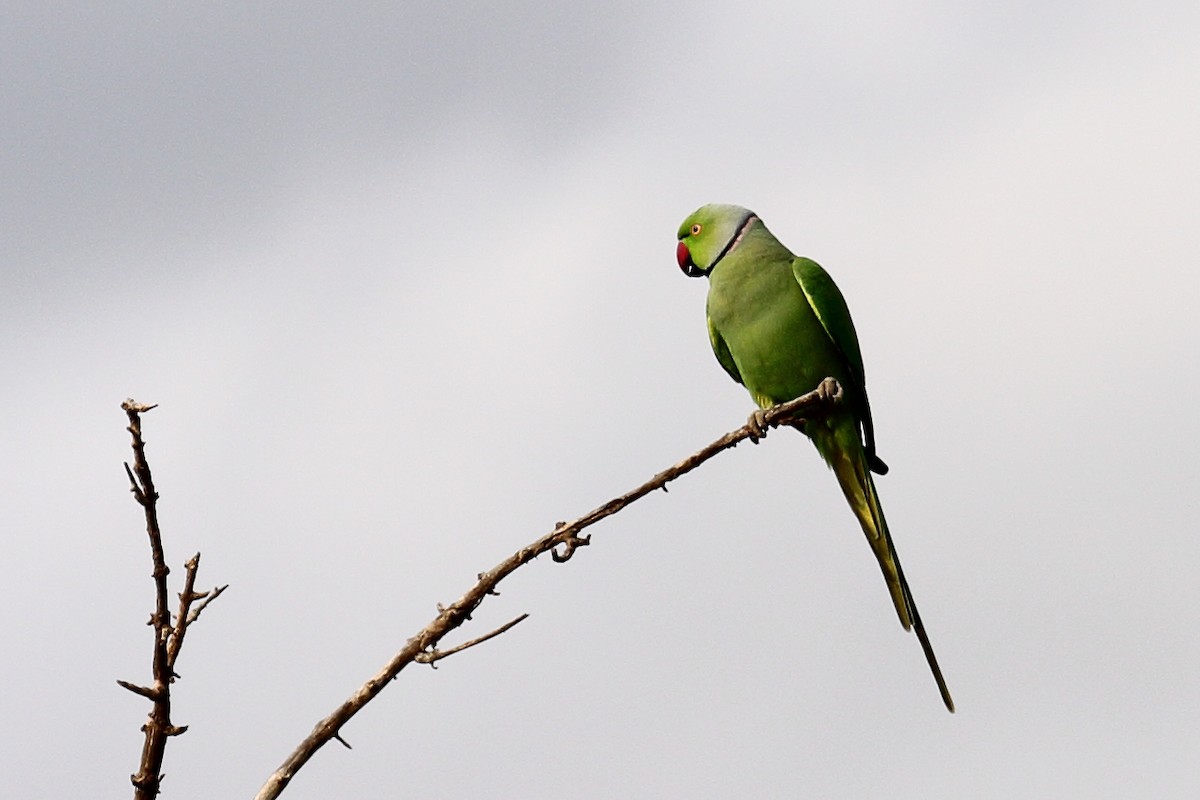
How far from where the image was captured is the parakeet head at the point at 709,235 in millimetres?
7586

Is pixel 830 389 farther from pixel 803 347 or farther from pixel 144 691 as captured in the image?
pixel 144 691

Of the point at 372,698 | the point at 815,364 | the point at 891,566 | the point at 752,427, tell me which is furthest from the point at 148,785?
the point at 815,364

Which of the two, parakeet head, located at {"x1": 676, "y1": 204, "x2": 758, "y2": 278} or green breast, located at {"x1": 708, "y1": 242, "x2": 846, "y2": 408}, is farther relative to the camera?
parakeet head, located at {"x1": 676, "y1": 204, "x2": 758, "y2": 278}

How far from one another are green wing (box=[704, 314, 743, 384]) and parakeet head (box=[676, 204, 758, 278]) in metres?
0.42

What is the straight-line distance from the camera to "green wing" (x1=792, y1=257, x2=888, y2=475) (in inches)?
274

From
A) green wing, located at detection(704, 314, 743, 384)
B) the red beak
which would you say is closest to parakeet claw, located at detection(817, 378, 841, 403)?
green wing, located at detection(704, 314, 743, 384)

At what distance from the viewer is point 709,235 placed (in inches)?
302

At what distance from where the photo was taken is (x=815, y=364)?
6973mm

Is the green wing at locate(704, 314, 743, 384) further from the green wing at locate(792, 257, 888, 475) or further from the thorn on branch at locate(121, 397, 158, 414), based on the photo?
the thorn on branch at locate(121, 397, 158, 414)

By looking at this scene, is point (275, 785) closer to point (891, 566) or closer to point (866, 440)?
point (891, 566)

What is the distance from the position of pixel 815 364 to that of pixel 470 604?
14.0 feet

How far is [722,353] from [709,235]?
775mm

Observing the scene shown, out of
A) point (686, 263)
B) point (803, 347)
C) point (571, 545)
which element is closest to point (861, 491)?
point (803, 347)

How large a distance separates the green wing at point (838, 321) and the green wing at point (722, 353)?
61 centimetres
